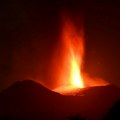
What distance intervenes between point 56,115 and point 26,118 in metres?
3.46

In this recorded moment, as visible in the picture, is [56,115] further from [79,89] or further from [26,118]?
[79,89]

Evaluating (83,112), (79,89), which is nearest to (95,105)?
(83,112)

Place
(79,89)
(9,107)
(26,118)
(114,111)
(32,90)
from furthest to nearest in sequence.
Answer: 1. (79,89)
2. (32,90)
3. (9,107)
4. (26,118)
5. (114,111)

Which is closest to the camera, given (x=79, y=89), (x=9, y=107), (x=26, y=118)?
(x=26, y=118)

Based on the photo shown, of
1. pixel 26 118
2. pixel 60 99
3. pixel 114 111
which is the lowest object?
pixel 114 111

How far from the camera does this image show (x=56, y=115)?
60031 millimetres

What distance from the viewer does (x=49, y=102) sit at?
6419 centimetres

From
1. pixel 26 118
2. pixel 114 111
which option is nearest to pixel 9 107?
pixel 26 118

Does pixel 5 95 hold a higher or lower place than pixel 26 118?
higher

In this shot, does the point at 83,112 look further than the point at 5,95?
No

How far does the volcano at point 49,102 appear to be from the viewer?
60197mm

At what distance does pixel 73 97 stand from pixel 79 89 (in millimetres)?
5318

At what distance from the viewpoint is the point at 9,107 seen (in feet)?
206

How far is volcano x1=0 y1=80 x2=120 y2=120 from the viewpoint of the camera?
60197mm
